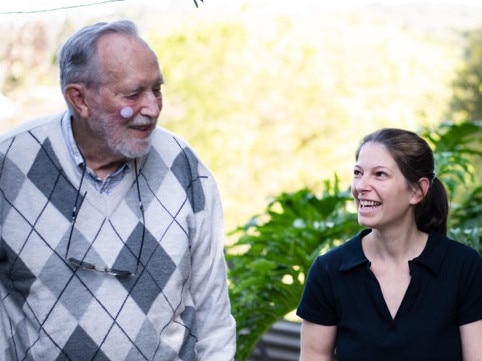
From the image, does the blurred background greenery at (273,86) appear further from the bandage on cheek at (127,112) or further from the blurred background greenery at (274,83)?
the bandage on cheek at (127,112)

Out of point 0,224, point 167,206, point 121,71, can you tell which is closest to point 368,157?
point 167,206

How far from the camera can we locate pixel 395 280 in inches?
112

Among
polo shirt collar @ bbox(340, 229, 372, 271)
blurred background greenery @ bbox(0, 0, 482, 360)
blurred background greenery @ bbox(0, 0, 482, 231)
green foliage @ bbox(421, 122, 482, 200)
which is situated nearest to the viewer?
polo shirt collar @ bbox(340, 229, 372, 271)

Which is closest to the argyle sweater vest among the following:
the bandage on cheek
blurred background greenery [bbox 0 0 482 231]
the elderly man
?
the elderly man

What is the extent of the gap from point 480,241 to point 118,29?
227 centimetres

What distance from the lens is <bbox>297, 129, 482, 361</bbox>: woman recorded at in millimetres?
2758

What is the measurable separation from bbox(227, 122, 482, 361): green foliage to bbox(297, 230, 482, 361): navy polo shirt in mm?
953

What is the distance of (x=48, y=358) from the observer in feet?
7.38

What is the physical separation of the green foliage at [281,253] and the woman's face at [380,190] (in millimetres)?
1088

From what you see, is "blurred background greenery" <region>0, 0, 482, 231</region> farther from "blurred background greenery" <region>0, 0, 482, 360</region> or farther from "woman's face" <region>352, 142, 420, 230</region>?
"woman's face" <region>352, 142, 420, 230</region>

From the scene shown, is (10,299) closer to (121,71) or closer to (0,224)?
(0,224)

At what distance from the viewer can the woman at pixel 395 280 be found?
276cm

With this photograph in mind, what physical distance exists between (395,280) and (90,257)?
3.27 ft

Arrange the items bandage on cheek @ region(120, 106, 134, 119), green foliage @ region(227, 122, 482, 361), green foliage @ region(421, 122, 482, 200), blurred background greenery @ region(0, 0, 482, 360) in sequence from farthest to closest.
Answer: blurred background greenery @ region(0, 0, 482, 360)
green foliage @ region(421, 122, 482, 200)
green foliage @ region(227, 122, 482, 361)
bandage on cheek @ region(120, 106, 134, 119)
